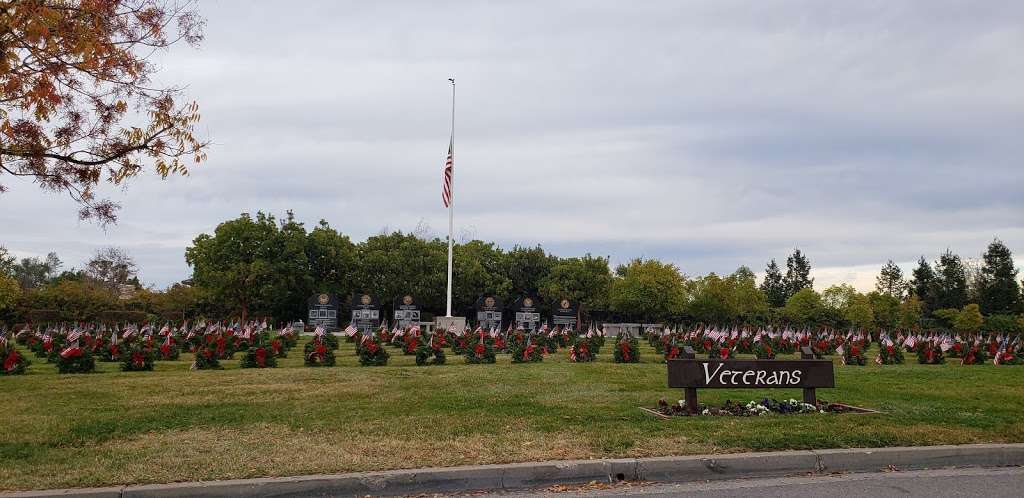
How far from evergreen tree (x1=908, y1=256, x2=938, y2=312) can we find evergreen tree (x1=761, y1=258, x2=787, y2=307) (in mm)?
15605

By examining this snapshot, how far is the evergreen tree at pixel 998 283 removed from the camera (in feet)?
229

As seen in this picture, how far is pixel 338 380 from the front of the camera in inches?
547

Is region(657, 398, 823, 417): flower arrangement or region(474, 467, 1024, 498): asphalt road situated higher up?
region(657, 398, 823, 417): flower arrangement

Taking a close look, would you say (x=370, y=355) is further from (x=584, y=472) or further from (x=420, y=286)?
(x=420, y=286)

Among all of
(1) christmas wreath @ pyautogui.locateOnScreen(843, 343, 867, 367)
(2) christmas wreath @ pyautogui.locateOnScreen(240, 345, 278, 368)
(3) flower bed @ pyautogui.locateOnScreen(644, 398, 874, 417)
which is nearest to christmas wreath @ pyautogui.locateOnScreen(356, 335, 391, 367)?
(2) christmas wreath @ pyautogui.locateOnScreen(240, 345, 278, 368)

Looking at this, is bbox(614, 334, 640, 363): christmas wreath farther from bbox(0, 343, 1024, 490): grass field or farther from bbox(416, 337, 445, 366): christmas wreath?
bbox(0, 343, 1024, 490): grass field

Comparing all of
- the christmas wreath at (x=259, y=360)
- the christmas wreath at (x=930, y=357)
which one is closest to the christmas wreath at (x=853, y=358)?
the christmas wreath at (x=930, y=357)

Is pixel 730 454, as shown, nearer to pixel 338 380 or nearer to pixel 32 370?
pixel 338 380

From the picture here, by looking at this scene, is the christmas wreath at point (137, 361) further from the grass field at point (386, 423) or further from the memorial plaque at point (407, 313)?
the memorial plaque at point (407, 313)

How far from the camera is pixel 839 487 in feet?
22.6

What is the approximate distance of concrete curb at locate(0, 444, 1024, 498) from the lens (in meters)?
6.22

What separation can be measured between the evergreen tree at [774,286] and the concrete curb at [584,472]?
3604 inches

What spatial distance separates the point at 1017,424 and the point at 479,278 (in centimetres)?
4357

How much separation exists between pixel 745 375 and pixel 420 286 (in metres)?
40.6
